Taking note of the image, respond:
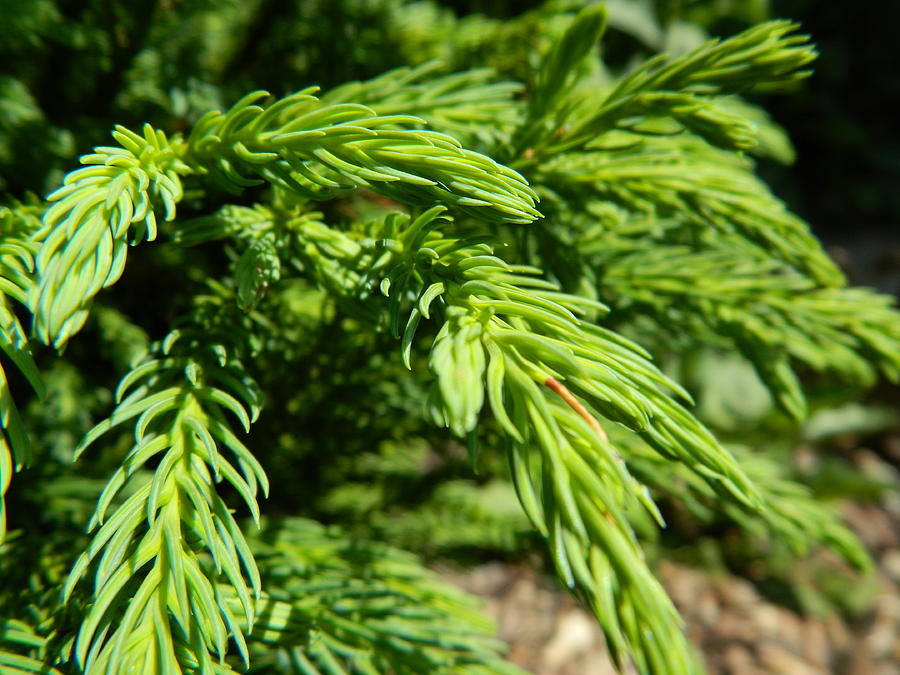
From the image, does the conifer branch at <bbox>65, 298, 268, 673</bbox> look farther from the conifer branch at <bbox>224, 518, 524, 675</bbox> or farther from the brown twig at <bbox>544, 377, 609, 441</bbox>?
the brown twig at <bbox>544, 377, 609, 441</bbox>

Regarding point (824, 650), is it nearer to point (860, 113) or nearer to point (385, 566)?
point (385, 566)

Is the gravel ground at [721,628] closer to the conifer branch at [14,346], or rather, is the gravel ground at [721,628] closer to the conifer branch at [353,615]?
the conifer branch at [353,615]

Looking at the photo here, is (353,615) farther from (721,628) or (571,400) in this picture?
(721,628)

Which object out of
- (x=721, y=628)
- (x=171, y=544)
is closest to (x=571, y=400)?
(x=171, y=544)

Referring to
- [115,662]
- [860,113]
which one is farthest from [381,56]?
[860,113]

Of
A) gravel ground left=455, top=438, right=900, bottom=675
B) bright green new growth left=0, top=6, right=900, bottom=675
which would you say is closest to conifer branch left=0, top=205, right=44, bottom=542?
bright green new growth left=0, top=6, right=900, bottom=675

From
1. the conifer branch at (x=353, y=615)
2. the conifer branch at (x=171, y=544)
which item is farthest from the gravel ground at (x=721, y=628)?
the conifer branch at (x=171, y=544)
